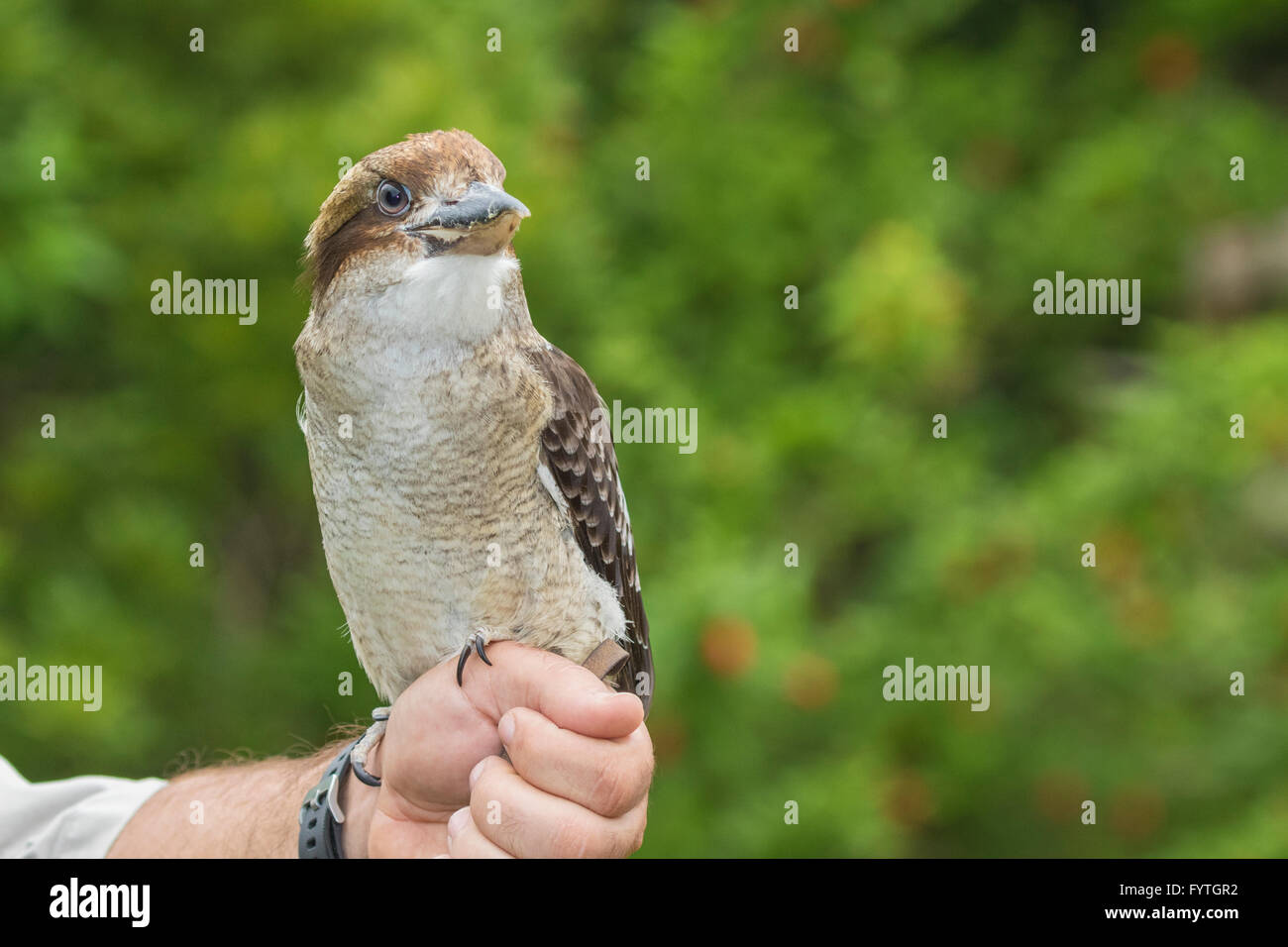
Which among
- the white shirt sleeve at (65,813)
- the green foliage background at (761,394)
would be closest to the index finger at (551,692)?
the white shirt sleeve at (65,813)

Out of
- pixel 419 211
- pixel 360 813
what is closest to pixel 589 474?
pixel 419 211

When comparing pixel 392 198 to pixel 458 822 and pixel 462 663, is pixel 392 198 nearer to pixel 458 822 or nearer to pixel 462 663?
pixel 462 663

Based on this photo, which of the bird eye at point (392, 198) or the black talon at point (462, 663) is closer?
the bird eye at point (392, 198)

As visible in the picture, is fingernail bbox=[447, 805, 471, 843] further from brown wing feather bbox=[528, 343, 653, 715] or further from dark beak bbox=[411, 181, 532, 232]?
dark beak bbox=[411, 181, 532, 232]

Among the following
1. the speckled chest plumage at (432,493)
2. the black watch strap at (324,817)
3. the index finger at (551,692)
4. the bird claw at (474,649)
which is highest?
the speckled chest plumage at (432,493)

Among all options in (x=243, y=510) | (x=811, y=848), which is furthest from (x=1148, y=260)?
(x=243, y=510)

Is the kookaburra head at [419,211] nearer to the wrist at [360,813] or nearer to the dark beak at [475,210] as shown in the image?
the dark beak at [475,210]

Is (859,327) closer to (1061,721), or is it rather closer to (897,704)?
(897,704)
